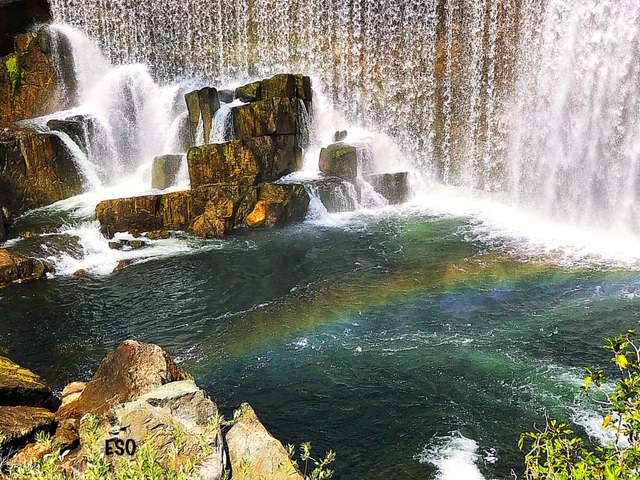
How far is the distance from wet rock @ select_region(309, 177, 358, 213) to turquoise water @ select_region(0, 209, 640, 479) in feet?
10.6

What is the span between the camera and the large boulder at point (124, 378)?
361 inches

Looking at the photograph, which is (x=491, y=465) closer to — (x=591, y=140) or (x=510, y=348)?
(x=510, y=348)

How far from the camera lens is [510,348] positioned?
1241 cm

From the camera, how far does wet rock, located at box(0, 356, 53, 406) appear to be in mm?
9383

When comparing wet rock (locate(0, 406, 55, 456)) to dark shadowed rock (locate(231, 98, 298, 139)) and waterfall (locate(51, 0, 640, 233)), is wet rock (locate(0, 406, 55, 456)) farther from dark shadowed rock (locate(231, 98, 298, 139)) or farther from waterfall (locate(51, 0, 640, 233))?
waterfall (locate(51, 0, 640, 233))

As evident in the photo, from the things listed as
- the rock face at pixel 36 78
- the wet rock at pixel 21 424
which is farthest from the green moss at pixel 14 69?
the wet rock at pixel 21 424

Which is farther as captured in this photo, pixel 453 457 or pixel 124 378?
pixel 124 378

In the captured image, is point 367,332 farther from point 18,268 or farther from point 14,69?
point 14,69

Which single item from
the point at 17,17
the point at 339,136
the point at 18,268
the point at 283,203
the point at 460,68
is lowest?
the point at 18,268

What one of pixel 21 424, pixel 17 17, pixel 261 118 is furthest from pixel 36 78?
pixel 21 424

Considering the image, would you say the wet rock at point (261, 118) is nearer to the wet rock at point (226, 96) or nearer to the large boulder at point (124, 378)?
the wet rock at point (226, 96)

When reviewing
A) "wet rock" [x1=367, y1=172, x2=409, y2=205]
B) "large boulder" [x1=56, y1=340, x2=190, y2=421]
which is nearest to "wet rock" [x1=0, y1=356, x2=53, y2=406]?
"large boulder" [x1=56, y1=340, x2=190, y2=421]

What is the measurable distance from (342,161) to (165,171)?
26.2ft

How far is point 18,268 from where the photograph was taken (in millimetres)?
18016
